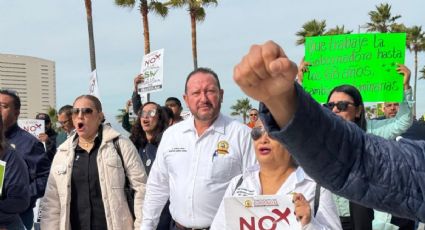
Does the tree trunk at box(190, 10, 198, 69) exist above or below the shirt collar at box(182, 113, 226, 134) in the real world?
above

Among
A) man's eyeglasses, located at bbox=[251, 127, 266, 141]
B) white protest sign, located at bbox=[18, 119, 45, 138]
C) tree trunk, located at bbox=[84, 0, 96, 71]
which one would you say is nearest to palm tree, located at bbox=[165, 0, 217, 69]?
tree trunk, located at bbox=[84, 0, 96, 71]

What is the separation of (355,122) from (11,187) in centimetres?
258

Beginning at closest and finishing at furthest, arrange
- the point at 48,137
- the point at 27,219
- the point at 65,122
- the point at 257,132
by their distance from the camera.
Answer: the point at 257,132, the point at 27,219, the point at 65,122, the point at 48,137

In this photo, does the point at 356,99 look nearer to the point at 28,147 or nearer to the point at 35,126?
the point at 28,147

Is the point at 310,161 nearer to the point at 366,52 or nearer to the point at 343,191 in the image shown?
the point at 343,191

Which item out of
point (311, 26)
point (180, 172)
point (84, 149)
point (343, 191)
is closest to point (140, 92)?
point (84, 149)

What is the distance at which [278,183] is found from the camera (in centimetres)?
338

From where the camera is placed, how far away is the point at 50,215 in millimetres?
4715

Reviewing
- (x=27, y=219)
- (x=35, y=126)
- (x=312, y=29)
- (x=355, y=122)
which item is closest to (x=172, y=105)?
(x=27, y=219)

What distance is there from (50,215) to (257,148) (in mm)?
2111

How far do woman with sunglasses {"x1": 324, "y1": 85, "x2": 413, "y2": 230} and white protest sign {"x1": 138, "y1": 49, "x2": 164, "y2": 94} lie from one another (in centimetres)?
479

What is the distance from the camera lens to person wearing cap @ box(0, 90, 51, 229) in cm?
518

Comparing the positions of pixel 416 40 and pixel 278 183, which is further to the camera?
pixel 416 40

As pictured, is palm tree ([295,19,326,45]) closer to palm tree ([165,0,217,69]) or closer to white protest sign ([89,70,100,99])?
palm tree ([165,0,217,69])
